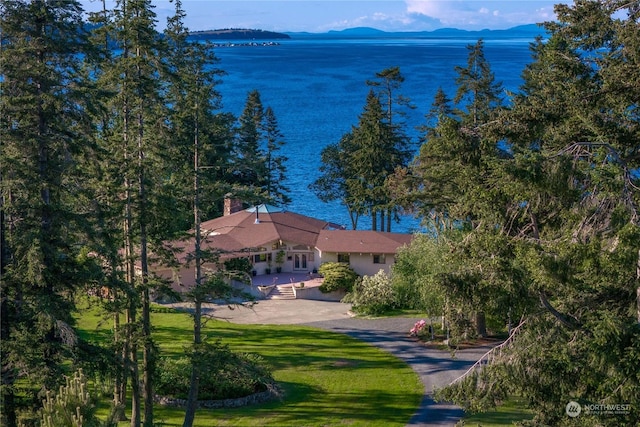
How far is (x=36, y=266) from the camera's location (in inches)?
625

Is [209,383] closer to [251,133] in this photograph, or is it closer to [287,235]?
[287,235]

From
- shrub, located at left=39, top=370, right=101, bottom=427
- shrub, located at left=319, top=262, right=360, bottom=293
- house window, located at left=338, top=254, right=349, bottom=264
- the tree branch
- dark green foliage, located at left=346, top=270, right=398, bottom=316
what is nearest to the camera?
shrub, located at left=39, top=370, right=101, bottom=427

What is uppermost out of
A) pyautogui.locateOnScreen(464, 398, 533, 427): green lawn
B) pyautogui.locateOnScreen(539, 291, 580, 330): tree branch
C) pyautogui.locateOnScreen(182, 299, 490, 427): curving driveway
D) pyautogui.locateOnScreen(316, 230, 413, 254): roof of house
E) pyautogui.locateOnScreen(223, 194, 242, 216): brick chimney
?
pyautogui.locateOnScreen(539, 291, 580, 330): tree branch

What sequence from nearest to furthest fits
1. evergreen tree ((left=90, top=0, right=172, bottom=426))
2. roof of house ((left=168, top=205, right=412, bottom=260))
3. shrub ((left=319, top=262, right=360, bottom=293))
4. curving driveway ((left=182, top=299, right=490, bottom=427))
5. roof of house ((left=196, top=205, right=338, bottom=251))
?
evergreen tree ((left=90, top=0, right=172, bottom=426)) < curving driveway ((left=182, top=299, right=490, bottom=427)) < shrub ((left=319, top=262, right=360, bottom=293)) < roof of house ((left=168, top=205, right=412, bottom=260)) < roof of house ((left=196, top=205, right=338, bottom=251))

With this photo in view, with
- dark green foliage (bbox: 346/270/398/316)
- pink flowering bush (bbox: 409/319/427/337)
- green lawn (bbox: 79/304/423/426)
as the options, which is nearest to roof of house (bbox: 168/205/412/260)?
dark green foliage (bbox: 346/270/398/316)

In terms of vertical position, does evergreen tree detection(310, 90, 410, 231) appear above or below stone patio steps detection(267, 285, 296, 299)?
above

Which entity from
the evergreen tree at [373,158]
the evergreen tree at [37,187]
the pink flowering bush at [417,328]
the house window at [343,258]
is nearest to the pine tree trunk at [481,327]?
the pink flowering bush at [417,328]

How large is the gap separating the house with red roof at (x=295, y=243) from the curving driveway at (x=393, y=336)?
16.3 ft

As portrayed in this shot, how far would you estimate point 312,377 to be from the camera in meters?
30.6
